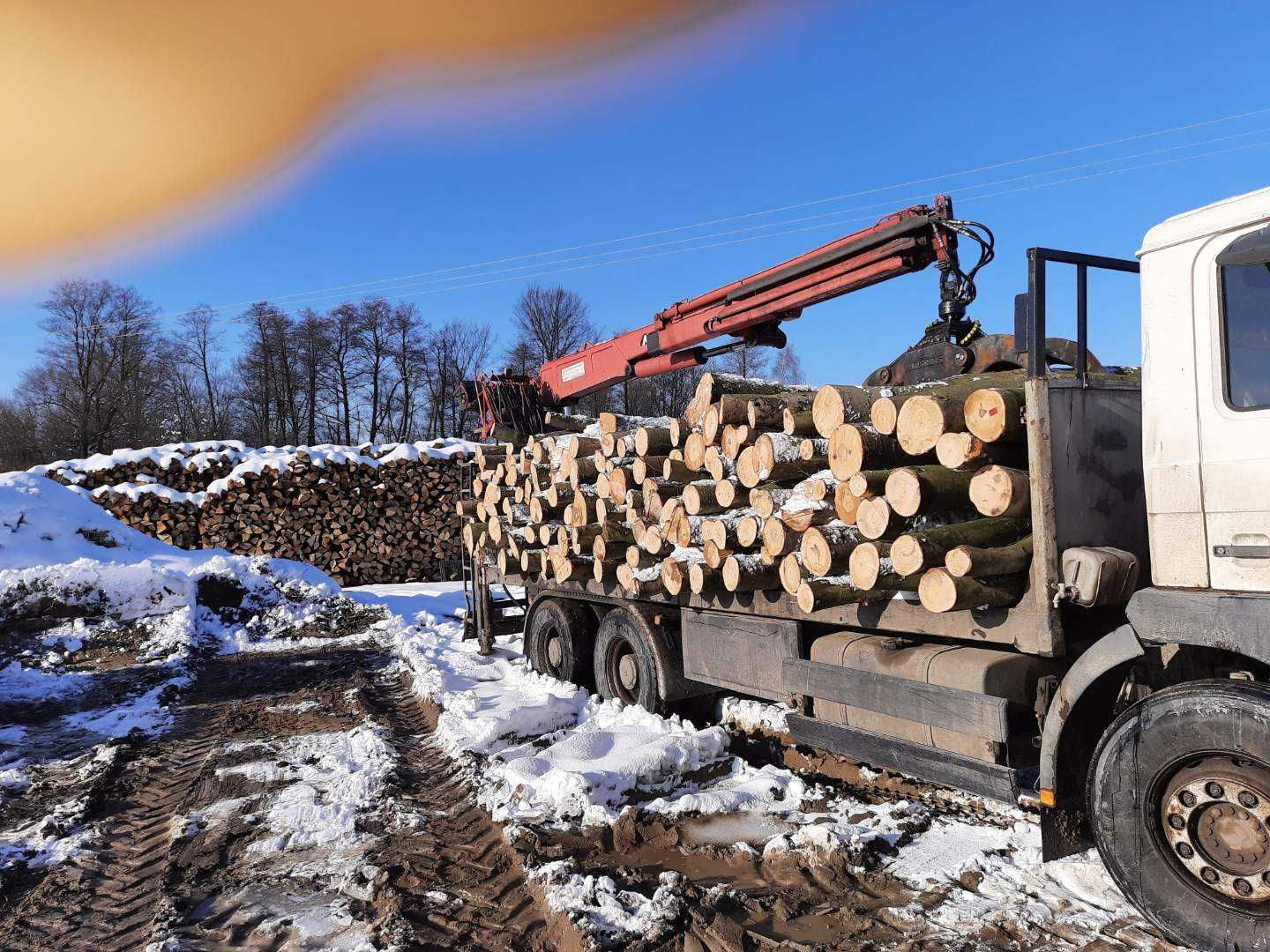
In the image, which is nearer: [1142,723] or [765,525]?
[1142,723]

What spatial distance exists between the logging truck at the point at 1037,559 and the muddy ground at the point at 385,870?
60cm

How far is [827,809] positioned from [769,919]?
4.19ft

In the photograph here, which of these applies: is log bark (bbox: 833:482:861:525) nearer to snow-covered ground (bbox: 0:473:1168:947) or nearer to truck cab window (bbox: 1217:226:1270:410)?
snow-covered ground (bbox: 0:473:1168:947)

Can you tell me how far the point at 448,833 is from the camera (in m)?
4.69

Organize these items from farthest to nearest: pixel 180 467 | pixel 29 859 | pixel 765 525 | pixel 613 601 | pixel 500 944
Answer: pixel 180 467 → pixel 613 601 → pixel 765 525 → pixel 29 859 → pixel 500 944

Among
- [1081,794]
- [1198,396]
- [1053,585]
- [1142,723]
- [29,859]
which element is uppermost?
[1198,396]

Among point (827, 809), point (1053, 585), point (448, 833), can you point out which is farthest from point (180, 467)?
point (1053, 585)

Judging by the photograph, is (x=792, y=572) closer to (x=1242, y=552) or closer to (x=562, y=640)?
(x=1242, y=552)

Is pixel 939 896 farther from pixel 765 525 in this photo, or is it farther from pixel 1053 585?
pixel 765 525

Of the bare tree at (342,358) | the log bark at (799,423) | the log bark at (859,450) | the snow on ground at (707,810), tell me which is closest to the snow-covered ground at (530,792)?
the snow on ground at (707,810)

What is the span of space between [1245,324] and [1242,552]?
2.85 feet

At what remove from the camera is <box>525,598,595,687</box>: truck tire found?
25.6 feet

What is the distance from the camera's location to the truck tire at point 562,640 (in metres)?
7.79

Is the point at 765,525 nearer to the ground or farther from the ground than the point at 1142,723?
farther from the ground
